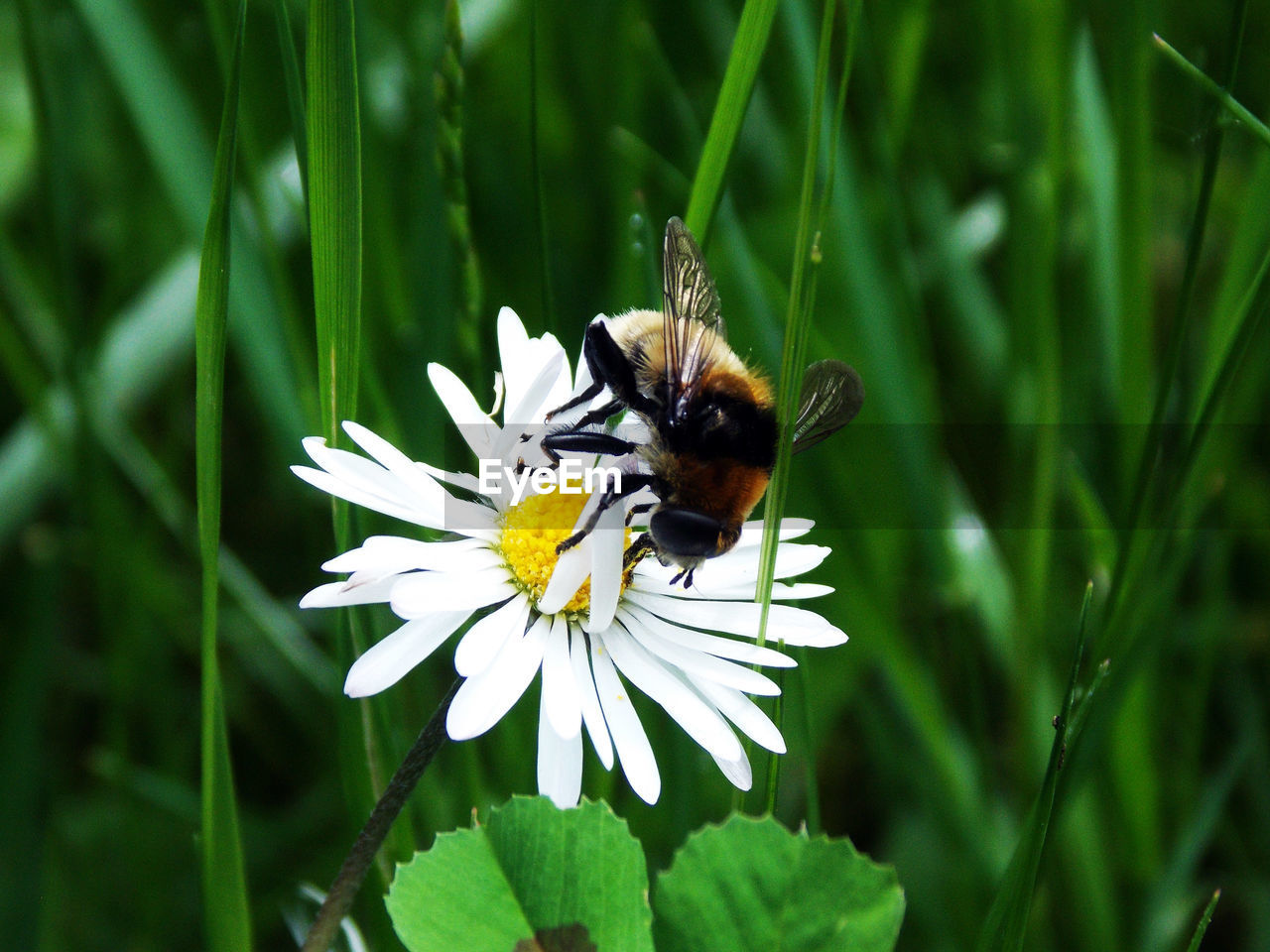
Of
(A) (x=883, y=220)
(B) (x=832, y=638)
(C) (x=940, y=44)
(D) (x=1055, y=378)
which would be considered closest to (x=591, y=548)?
(B) (x=832, y=638)

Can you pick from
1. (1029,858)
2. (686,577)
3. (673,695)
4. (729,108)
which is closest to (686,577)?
(686,577)

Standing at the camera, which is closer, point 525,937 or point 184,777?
point 525,937

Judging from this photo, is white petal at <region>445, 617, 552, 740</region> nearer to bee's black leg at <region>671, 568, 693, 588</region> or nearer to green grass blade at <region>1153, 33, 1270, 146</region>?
bee's black leg at <region>671, 568, 693, 588</region>

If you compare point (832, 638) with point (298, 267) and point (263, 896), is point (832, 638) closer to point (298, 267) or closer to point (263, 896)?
point (263, 896)

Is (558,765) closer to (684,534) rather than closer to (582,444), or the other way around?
(684,534)

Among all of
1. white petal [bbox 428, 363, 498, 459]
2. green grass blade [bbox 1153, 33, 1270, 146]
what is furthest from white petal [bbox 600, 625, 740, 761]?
green grass blade [bbox 1153, 33, 1270, 146]
